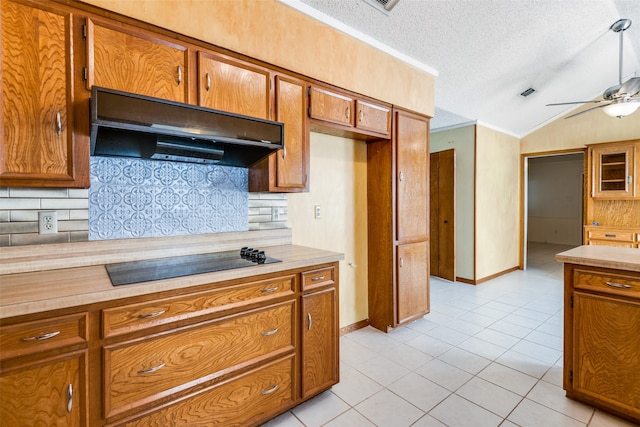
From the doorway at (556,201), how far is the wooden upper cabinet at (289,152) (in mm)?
8371

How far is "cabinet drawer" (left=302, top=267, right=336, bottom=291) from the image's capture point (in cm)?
190

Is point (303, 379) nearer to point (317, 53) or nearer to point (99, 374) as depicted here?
point (99, 374)

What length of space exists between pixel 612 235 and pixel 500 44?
12.4 feet

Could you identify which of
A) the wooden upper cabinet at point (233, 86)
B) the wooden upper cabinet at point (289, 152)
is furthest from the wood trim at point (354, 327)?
the wooden upper cabinet at point (233, 86)

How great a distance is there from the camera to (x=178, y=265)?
1.68 metres

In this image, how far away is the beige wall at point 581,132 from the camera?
15.5 ft

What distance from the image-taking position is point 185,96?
5.85ft

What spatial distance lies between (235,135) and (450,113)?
3605mm

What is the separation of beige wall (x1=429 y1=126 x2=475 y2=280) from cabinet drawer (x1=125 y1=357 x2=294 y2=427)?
153 inches

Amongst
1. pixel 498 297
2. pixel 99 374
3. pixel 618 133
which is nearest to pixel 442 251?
pixel 498 297

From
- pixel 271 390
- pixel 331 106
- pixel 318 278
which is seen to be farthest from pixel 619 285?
pixel 331 106

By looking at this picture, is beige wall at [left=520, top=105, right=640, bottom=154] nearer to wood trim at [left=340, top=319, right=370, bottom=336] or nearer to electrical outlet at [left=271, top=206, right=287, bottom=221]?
wood trim at [left=340, top=319, right=370, bottom=336]

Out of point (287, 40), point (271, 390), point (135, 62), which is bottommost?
point (271, 390)

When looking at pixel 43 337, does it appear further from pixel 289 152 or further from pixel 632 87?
pixel 632 87
